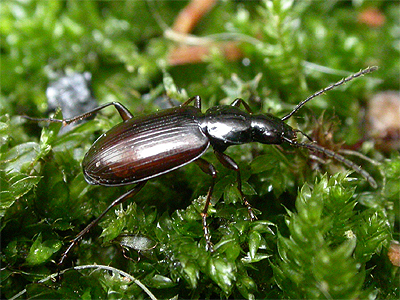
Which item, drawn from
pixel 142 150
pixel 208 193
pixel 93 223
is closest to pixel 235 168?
pixel 208 193

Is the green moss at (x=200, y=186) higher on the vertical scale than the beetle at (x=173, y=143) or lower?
lower

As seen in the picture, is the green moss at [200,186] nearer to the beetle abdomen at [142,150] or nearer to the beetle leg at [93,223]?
the beetle leg at [93,223]

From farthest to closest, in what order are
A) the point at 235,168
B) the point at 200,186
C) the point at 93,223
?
1. the point at 200,186
2. the point at 235,168
3. the point at 93,223

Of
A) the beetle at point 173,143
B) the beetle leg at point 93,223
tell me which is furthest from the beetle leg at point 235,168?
the beetle leg at point 93,223

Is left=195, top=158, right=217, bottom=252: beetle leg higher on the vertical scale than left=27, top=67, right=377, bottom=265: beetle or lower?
lower

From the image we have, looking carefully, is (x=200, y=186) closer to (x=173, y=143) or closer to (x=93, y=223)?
(x=173, y=143)

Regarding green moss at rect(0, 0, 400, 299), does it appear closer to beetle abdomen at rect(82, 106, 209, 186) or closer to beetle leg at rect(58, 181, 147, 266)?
beetle leg at rect(58, 181, 147, 266)

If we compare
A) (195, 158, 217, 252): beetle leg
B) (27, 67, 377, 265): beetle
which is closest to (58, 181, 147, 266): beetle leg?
(27, 67, 377, 265): beetle
